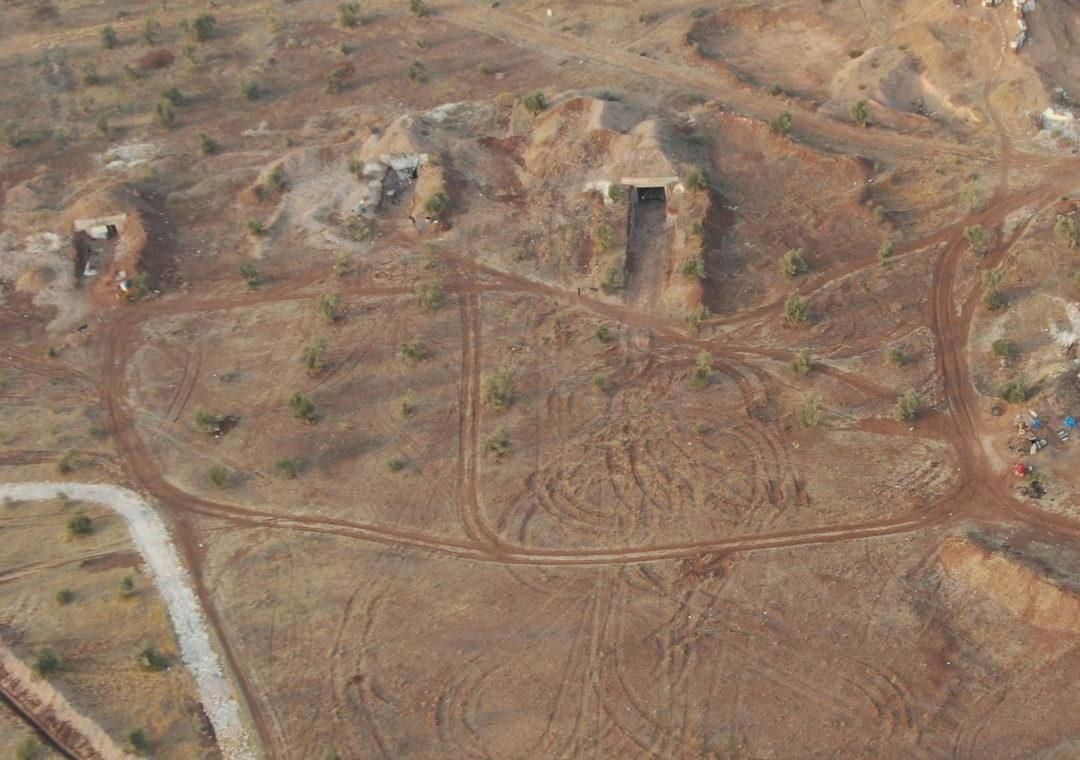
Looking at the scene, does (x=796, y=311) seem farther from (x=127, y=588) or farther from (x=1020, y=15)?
(x=127, y=588)

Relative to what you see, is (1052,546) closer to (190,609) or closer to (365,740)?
(365,740)

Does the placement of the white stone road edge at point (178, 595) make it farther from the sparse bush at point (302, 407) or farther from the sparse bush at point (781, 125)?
the sparse bush at point (781, 125)

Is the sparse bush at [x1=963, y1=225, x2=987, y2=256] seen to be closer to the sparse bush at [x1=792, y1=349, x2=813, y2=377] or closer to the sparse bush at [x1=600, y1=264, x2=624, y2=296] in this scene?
the sparse bush at [x1=792, y1=349, x2=813, y2=377]

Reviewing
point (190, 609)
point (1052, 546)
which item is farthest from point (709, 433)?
point (190, 609)

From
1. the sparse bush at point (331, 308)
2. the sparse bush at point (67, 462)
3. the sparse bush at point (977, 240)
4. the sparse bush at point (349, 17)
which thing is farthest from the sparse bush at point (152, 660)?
the sparse bush at point (349, 17)

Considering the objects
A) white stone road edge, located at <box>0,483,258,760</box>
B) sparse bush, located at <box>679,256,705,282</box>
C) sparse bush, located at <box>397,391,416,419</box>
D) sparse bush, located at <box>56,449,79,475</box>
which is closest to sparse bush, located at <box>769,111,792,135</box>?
sparse bush, located at <box>679,256,705,282</box>

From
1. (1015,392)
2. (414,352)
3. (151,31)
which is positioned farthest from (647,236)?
(151,31)
